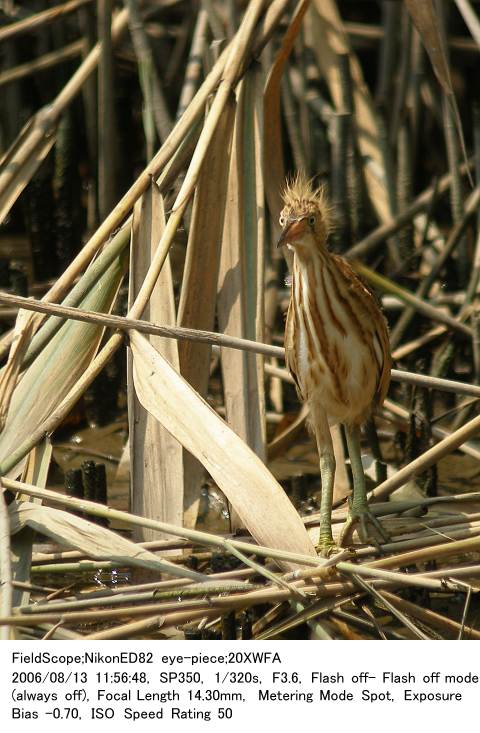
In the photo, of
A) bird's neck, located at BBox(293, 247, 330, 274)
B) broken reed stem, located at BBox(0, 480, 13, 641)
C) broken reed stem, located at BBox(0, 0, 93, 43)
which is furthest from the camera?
broken reed stem, located at BBox(0, 0, 93, 43)

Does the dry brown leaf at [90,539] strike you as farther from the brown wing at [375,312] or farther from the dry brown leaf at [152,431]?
the brown wing at [375,312]

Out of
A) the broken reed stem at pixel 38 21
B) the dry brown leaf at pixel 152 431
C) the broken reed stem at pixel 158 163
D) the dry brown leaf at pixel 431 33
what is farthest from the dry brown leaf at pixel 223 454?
the broken reed stem at pixel 38 21

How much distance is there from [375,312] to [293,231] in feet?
1.23

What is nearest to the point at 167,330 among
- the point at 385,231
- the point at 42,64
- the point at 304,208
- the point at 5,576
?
the point at 304,208

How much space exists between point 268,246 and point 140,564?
2.42 m

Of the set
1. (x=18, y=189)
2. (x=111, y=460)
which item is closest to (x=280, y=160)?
(x=18, y=189)

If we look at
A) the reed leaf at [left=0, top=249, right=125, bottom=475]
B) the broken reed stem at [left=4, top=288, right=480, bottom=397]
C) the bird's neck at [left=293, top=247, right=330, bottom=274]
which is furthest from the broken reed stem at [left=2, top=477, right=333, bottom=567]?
the bird's neck at [left=293, top=247, right=330, bottom=274]

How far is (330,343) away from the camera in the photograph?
273cm

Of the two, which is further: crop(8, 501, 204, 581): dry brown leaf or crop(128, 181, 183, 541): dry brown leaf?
crop(128, 181, 183, 541): dry brown leaf

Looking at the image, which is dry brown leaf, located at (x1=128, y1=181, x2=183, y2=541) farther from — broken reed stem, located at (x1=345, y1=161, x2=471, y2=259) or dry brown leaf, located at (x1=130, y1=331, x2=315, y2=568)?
broken reed stem, located at (x1=345, y1=161, x2=471, y2=259)

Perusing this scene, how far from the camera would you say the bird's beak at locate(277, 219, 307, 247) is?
253 centimetres

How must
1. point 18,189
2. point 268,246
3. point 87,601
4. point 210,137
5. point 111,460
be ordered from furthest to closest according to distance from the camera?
point 268,246 → point 111,460 → point 18,189 → point 210,137 → point 87,601
